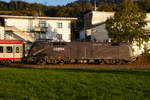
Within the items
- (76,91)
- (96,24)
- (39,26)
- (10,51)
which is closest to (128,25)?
(10,51)

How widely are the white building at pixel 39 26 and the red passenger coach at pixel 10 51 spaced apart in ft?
62.7

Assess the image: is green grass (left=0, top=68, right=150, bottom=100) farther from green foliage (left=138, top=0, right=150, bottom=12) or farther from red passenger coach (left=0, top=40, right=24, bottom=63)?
green foliage (left=138, top=0, right=150, bottom=12)

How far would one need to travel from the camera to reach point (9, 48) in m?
30.1

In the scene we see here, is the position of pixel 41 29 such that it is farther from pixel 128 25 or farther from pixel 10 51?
pixel 128 25

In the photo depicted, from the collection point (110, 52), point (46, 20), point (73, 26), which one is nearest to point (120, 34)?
point (110, 52)

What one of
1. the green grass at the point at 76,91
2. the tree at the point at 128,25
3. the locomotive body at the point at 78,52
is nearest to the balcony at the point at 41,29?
the tree at the point at 128,25

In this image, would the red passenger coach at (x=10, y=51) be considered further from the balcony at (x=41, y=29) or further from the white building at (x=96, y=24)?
the white building at (x=96, y=24)

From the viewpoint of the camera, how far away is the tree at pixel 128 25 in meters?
34.9

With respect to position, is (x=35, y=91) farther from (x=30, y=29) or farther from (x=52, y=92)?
(x=30, y=29)

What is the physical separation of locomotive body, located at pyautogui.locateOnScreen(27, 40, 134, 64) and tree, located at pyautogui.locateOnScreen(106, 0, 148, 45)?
4796 mm

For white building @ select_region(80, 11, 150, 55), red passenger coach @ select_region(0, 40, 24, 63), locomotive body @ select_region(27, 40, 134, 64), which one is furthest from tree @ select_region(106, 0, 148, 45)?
white building @ select_region(80, 11, 150, 55)

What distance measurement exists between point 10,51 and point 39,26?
22.9 metres

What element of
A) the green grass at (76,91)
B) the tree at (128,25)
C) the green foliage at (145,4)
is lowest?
the green grass at (76,91)

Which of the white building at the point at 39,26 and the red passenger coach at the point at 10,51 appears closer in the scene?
the red passenger coach at the point at 10,51
